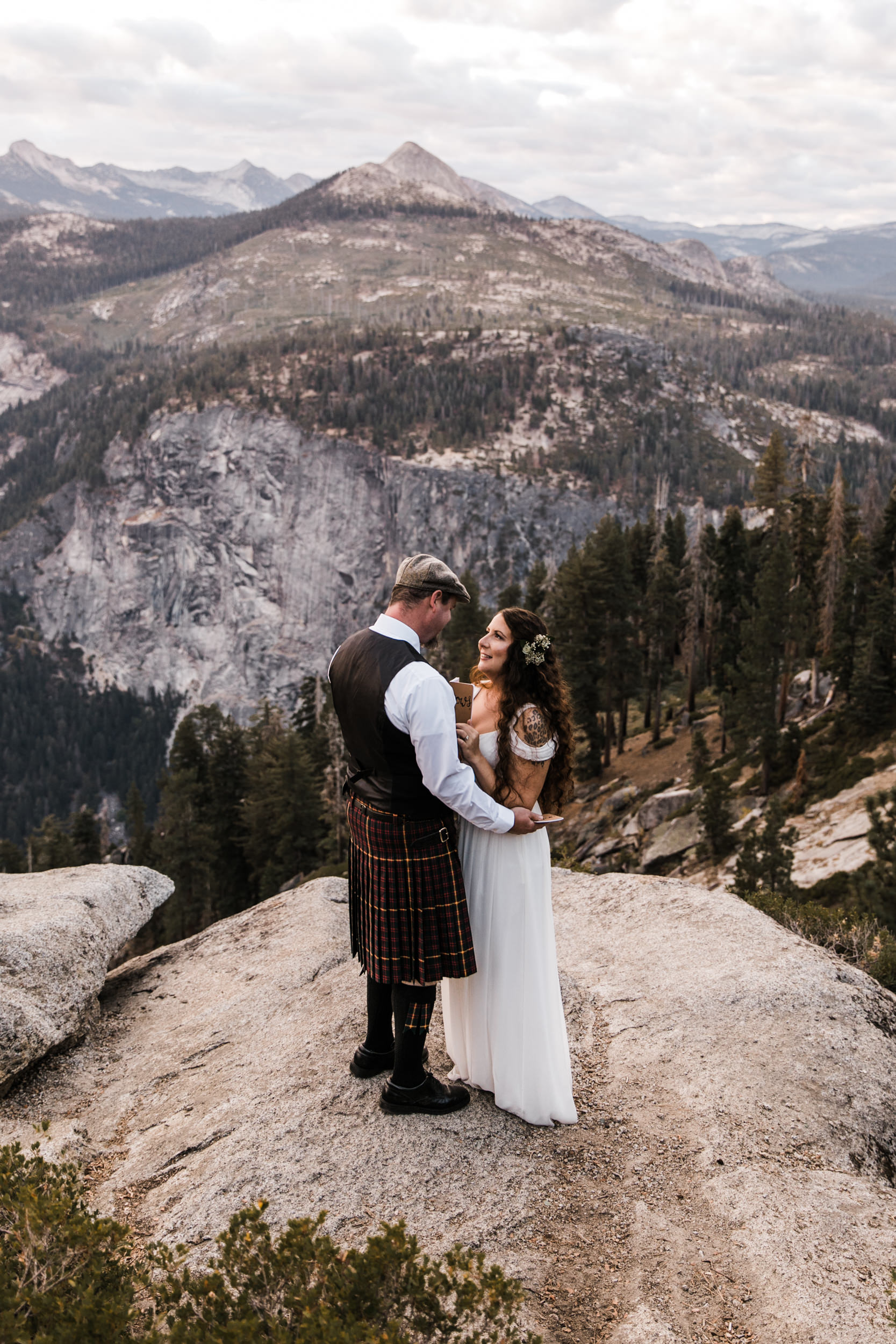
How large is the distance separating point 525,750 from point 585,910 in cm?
655

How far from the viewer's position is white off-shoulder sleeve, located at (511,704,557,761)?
5.75m

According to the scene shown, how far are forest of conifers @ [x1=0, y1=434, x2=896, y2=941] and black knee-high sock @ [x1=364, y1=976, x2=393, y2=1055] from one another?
29.8 m

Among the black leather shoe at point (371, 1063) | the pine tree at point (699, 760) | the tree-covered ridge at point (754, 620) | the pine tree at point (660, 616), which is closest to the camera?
the black leather shoe at point (371, 1063)

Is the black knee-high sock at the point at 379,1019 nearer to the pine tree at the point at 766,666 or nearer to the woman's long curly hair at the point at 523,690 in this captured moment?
the woman's long curly hair at the point at 523,690

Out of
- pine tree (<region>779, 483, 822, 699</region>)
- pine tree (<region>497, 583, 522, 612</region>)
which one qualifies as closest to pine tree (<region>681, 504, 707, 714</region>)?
pine tree (<region>779, 483, 822, 699</region>)

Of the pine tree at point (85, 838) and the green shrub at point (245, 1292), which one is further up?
the green shrub at point (245, 1292)

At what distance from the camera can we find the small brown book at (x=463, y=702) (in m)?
6.09

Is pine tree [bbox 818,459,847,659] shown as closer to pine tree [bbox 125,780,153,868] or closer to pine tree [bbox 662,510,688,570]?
pine tree [bbox 662,510,688,570]

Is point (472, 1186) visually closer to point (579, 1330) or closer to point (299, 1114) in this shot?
point (579, 1330)

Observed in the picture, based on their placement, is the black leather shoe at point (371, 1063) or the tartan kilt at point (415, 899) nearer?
the tartan kilt at point (415, 899)

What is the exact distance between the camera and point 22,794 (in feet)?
550

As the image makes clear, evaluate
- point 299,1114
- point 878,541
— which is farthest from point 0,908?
point 878,541

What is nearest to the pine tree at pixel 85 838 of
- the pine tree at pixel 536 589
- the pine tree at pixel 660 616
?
the pine tree at pixel 536 589

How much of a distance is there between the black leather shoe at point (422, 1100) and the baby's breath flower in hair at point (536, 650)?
345 centimetres
